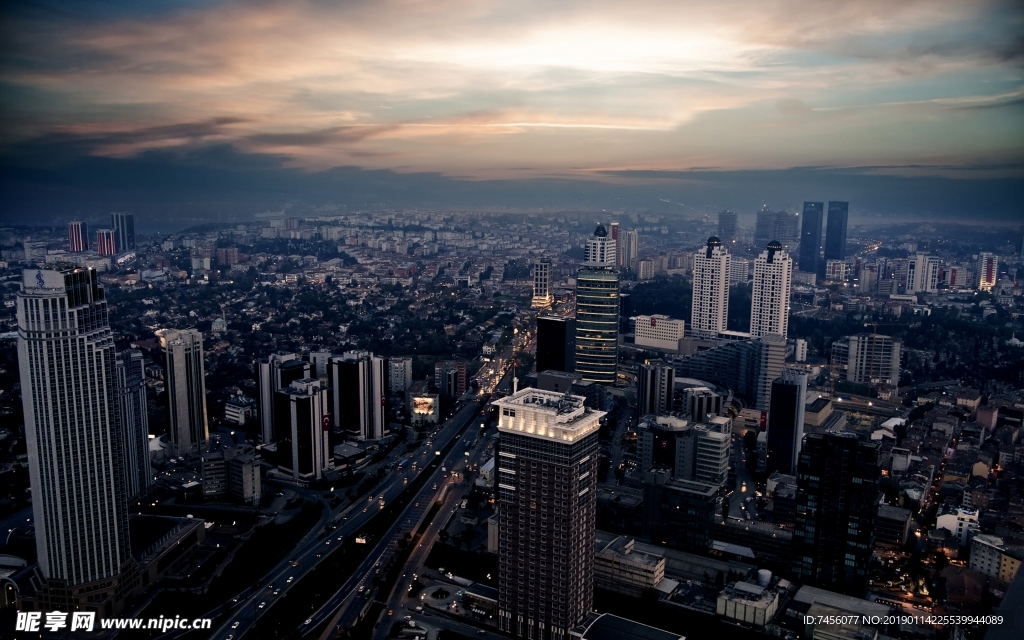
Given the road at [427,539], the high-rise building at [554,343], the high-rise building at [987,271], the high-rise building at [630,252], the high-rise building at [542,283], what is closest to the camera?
the road at [427,539]

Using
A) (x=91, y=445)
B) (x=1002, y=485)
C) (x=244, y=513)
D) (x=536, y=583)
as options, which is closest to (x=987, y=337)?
(x=1002, y=485)

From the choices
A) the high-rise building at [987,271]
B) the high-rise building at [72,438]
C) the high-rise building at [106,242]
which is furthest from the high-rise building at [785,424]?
the high-rise building at [106,242]

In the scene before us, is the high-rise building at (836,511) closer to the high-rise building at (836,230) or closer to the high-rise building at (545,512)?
the high-rise building at (545,512)

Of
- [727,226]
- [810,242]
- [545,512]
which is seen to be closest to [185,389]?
[545,512]

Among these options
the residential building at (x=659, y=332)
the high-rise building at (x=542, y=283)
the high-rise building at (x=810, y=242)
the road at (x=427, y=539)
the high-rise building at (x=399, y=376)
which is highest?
the high-rise building at (x=810, y=242)

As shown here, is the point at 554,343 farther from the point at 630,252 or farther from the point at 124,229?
the point at 630,252

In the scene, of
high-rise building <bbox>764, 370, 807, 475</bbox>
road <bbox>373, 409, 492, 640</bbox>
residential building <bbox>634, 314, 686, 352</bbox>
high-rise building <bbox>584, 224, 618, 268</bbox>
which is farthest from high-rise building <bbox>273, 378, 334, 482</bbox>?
residential building <bbox>634, 314, 686, 352</bbox>

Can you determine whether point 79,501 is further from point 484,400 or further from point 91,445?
point 484,400
